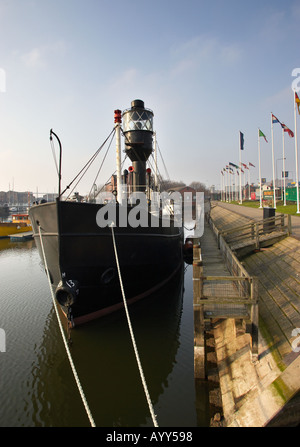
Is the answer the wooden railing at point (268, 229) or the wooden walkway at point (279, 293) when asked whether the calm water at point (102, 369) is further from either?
the wooden railing at point (268, 229)

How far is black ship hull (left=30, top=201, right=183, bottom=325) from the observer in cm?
798

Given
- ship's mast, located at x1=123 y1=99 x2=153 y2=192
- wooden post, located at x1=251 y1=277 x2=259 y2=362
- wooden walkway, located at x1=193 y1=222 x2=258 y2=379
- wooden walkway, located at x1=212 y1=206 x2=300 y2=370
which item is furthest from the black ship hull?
ship's mast, located at x1=123 y1=99 x2=153 y2=192

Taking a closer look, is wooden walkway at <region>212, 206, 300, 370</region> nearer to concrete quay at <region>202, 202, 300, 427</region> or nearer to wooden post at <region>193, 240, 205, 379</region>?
concrete quay at <region>202, 202, 300, 427</region>

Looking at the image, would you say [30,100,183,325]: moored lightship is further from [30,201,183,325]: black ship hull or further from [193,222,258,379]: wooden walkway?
[193,222,258,379]: wooden walkway

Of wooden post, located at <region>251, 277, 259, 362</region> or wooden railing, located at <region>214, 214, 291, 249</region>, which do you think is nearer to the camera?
wooden post, located at <region>251, 277, 259, 362</region>

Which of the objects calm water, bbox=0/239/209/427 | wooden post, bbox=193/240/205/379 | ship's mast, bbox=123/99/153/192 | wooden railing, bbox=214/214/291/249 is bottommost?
calm water, bbox=0/239/209/427

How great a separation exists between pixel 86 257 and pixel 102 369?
10.6ft

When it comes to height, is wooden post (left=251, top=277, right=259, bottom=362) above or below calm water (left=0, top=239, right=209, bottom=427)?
above

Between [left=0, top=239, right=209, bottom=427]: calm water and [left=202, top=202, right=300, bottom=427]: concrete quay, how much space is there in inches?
37.8

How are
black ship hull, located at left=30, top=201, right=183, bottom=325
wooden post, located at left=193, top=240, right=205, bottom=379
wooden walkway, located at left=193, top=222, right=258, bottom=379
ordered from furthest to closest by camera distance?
black ship hull, located at left=30, top=201, right=183, bottom=325
wooden post, located at left=193, top=240, right=205, bottom=379
wooden walkway, located at left=193, top=222, right=258, bottom=379

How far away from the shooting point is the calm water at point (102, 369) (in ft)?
18.4

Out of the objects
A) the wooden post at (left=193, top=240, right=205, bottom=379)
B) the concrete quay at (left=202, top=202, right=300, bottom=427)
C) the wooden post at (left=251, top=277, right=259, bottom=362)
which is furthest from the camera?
the wooden post at (left=193, top=240, right=205, bottom=379)

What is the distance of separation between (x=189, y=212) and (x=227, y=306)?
5758 cm
